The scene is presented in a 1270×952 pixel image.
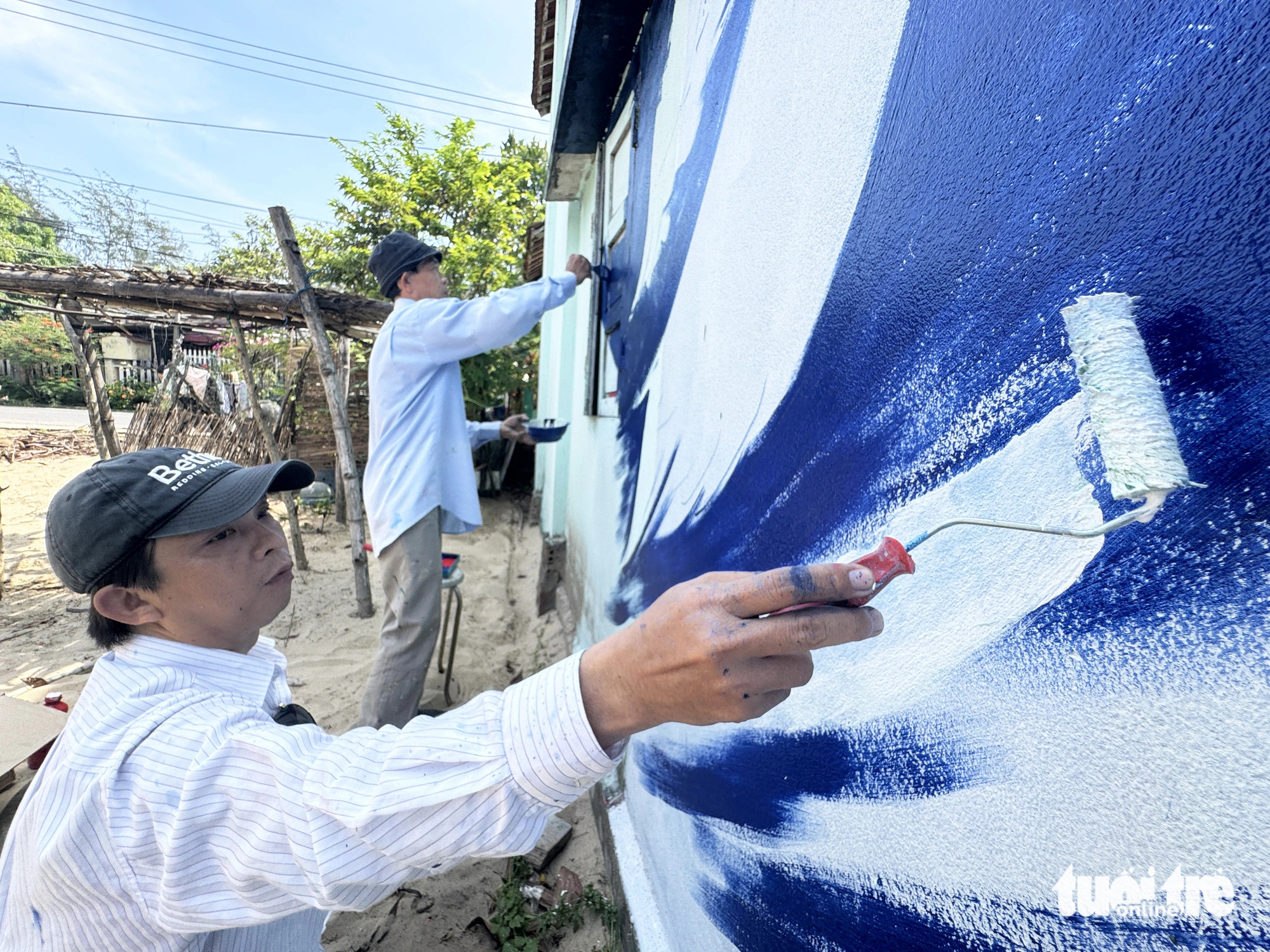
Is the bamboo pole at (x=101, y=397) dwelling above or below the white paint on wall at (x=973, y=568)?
below

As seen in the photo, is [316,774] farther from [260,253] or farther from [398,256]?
[260,253]

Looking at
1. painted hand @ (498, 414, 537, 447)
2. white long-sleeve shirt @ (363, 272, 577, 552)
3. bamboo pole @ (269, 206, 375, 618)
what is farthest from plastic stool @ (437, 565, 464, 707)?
bamboo pole @ (269, 206, 375, 618)

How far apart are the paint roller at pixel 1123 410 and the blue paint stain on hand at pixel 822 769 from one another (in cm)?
32

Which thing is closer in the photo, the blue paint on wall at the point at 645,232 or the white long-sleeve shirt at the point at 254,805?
the white long-sleeve shirt at the point at 254,805

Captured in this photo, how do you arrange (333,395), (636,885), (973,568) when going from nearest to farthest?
(973,568)
(636,885)
(333,395)

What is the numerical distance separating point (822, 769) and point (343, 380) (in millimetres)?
9027

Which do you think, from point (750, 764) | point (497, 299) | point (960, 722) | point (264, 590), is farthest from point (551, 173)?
point (960, 722)

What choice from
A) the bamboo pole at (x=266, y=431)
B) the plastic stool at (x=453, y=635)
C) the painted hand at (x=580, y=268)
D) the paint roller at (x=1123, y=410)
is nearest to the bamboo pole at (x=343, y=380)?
the bamboo pole at (x=266, y=431)

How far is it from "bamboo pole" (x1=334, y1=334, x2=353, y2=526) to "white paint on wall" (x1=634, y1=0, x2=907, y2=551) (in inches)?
273

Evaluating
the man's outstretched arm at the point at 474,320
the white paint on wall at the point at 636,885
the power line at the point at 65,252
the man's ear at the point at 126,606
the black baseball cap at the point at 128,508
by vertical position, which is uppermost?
the power line at the point at 65,252

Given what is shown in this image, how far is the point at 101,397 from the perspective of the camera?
6.03 meters

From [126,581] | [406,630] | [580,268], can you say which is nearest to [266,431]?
[406,630]

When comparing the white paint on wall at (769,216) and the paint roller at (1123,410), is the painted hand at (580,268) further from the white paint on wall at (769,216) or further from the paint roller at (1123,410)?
the paint roller at (1123,410)

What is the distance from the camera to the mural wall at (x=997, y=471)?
0.46 metres
